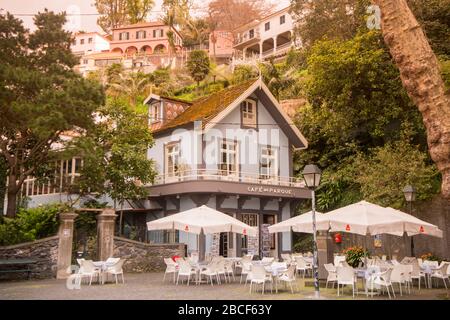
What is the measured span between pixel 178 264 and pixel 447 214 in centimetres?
1270

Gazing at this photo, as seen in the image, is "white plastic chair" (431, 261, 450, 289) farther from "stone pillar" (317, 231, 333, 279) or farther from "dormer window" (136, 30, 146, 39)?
"dormer window" (136, 30, 146, 39)

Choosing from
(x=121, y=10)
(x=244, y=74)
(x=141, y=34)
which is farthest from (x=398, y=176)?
(x=141, y=34)

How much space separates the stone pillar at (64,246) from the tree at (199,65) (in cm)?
3403

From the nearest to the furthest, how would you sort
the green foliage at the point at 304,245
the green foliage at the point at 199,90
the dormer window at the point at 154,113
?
the green foliage at the point at 304,245, the dormer window at the point at 154,113, the green foliage at the point at 199,90

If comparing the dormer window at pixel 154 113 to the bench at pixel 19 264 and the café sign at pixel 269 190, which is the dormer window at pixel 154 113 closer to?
the café sign at pixel 269 190

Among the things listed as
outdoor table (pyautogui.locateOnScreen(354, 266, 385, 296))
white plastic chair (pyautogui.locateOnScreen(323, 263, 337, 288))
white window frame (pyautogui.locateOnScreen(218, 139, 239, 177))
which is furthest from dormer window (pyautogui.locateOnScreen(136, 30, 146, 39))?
outdoor table (pyautogui.locateOnScreen(354, 266, 385, 296))

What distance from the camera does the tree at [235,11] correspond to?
2213 inches

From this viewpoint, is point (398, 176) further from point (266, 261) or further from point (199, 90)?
point (199, 90)

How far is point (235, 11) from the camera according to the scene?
6100 cm

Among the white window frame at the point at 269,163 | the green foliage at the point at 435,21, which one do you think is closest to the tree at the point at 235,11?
the green foliage at the point at 435,21

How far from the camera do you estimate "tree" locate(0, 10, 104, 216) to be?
46.8 feet

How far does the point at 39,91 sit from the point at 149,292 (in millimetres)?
7986

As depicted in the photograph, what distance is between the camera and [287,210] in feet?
83.1
